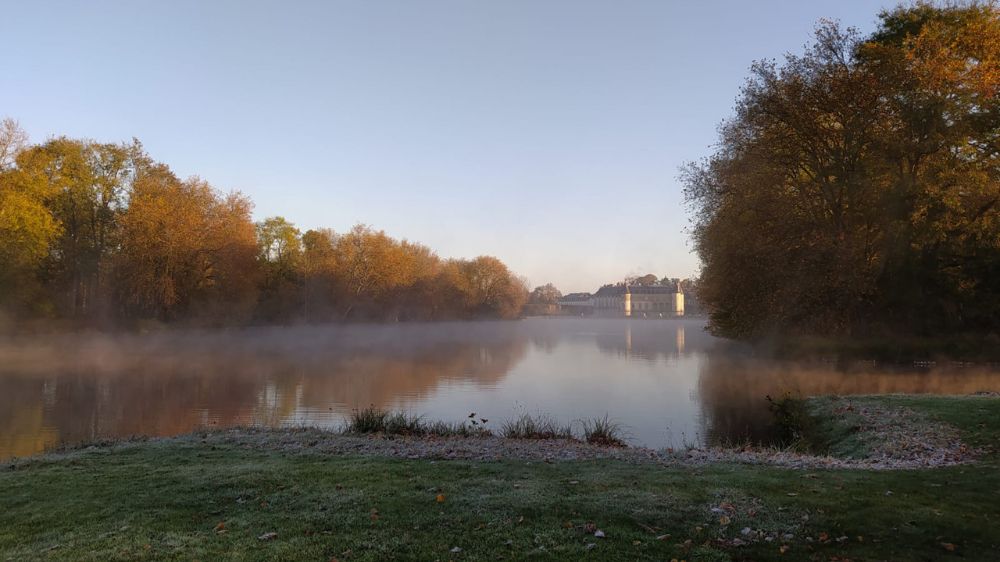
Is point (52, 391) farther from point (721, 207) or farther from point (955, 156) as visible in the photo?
point (955, 156)

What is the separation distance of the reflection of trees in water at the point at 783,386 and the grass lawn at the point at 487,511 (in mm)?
7025

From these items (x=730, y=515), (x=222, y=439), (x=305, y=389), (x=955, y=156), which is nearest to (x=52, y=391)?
(x=305, y=389)

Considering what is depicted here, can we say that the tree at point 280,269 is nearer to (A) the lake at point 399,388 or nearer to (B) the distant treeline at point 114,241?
(B) the distant treeline at point 114,241

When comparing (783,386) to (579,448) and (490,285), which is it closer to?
(579,448)

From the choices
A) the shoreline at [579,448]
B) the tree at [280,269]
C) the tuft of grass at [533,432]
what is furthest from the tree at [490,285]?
the shoreline at [579,448]

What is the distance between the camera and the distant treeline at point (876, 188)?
1033 inches

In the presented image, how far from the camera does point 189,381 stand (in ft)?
83.5

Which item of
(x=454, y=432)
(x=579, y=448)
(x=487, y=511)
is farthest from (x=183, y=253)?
(x=487, y=511)

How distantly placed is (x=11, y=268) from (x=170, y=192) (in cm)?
1295

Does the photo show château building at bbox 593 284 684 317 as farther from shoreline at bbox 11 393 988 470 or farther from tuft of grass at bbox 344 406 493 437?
tuft of grass at bbox 344 406 493 437

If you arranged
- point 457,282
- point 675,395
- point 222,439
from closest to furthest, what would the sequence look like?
point 222,439 → point 675,395 → point 457,282

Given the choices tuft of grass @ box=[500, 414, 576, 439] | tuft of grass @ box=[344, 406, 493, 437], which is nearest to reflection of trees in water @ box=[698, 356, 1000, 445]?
tuft of grass @ box=[500, 414, 576, 439]

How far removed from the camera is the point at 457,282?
343ft

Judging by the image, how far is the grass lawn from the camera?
5.40 metres
